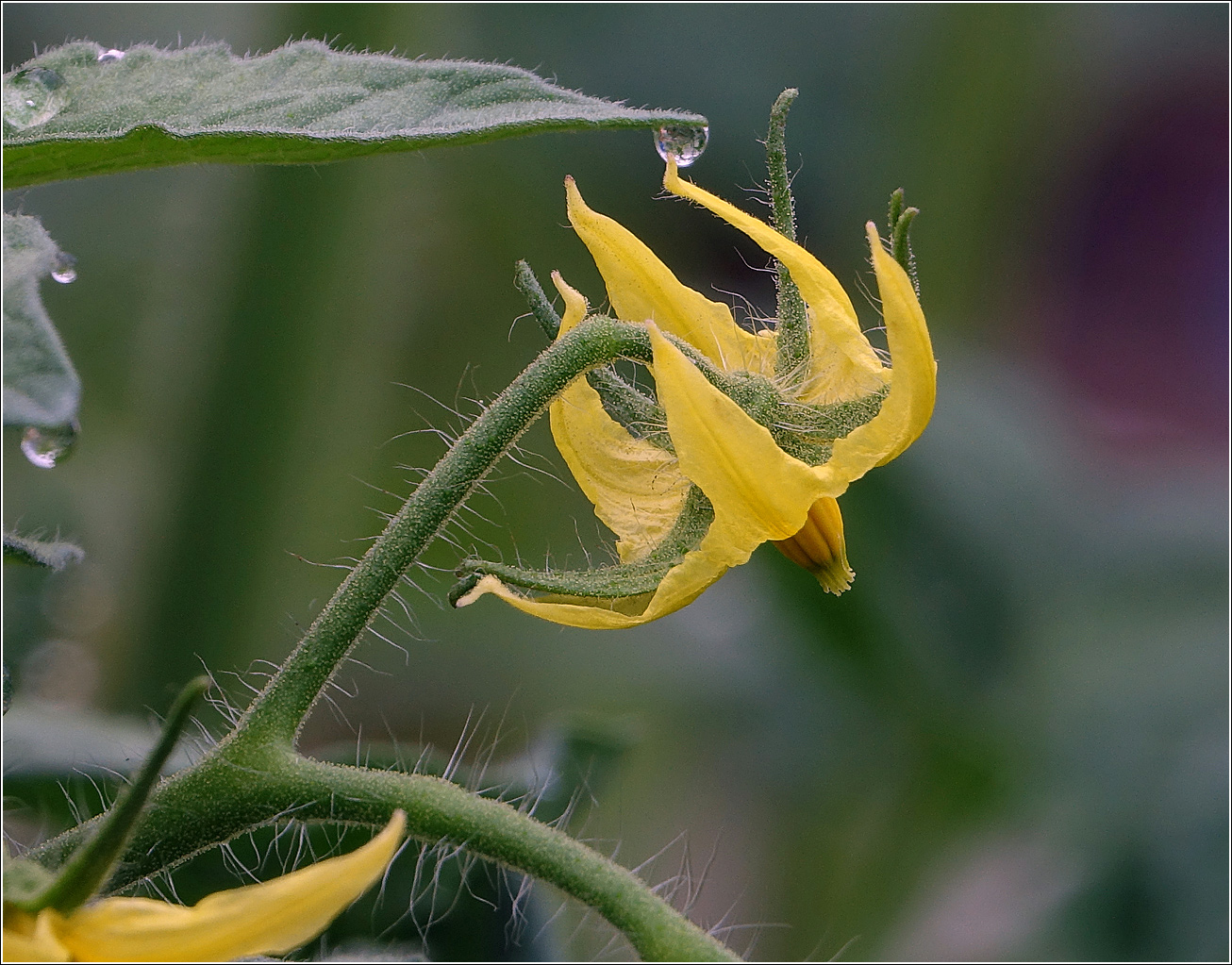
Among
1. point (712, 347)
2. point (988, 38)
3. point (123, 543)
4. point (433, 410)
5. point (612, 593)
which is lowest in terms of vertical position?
point (123, 543)

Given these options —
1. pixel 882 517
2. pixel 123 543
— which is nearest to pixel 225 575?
pixel 123 543

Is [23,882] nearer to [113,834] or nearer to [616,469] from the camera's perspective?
[113,834]

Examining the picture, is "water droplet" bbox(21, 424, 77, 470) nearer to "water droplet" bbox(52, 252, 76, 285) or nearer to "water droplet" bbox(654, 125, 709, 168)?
"water droplet" bbox(52, 252, 76, 285)

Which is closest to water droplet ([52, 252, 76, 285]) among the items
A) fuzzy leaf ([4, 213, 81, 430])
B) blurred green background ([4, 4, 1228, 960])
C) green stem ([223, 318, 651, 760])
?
fuzzy leaf ([4, 213, 81, 430])

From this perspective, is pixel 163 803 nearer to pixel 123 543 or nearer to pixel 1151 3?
pixel 123 543

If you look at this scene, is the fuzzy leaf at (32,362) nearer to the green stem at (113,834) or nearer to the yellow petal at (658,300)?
the green stem at (113,834)

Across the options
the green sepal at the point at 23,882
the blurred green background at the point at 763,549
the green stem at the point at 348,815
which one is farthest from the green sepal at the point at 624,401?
the blurred green background at the point at 763,549

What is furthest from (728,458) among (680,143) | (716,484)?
(680,143)
